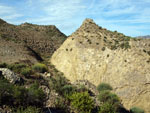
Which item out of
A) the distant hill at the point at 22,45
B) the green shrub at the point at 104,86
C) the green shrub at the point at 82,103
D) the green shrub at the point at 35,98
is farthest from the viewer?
the distant hill at the point at 22,45

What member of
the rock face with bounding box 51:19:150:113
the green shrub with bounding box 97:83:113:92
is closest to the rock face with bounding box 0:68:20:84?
the green shrub with bounding box 97:83:113:92

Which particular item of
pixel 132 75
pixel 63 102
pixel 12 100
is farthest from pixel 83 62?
pixel 12 100

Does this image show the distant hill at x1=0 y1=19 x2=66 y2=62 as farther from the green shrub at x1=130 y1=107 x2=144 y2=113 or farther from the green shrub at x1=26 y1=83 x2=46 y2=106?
the green shrub at x1=130 y1=107 x2=144 y2=113

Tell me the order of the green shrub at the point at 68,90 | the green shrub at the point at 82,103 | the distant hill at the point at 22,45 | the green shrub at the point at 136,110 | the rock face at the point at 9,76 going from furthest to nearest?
1. the distant hill at the point at 22,45
2. the green shrub at the point at 136,110
3. the green shrub at the point at 68,90
4. the rock face at the point at 9,76
5. the green shrub at the point at 82,103

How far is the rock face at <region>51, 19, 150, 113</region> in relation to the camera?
17.7 meters

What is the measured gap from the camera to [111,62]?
20828mm

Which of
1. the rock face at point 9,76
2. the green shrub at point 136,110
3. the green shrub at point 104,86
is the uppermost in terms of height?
the rock face at point 9,76

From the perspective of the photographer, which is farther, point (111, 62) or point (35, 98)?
point (111, 62)

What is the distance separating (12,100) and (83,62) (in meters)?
13.6

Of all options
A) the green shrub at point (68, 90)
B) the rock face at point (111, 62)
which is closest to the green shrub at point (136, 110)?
the rock face at point (111, 62)

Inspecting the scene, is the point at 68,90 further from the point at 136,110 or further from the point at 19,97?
the point at 136,110

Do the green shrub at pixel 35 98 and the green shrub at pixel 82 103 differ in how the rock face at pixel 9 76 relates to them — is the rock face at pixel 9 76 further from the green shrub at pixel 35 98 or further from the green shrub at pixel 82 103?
the green shrub at pixel 82 103

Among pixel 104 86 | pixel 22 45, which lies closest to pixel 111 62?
pixel 104 86

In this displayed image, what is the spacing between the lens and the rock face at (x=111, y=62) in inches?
697
